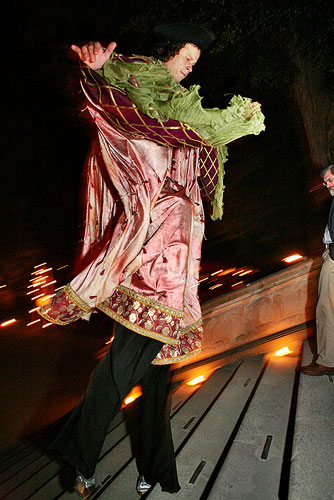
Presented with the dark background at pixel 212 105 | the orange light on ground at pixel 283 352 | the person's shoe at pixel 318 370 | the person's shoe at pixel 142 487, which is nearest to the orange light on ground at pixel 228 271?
the dark background at pixel 212 105

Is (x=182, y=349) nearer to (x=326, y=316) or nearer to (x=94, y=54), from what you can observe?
(x=94, y=54)

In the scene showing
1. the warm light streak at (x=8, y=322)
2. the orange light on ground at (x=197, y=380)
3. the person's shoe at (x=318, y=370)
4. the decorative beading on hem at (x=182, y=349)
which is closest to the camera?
the decorative beading on hem at (x=182, y=349)

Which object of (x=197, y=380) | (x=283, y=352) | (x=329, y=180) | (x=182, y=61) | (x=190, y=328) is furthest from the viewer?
(x=283, y=352)

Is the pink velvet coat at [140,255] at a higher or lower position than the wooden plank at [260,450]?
higher

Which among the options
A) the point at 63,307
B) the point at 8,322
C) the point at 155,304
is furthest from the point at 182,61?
the point at 8,322

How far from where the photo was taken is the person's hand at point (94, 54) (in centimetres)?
134

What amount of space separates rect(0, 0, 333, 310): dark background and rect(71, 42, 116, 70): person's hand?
0.52 feet

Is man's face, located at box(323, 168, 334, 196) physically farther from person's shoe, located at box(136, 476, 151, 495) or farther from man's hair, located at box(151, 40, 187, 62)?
person's shoe, located at box(136, 476, 151, 495)

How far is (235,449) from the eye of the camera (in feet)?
6.73

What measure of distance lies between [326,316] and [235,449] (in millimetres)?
1531

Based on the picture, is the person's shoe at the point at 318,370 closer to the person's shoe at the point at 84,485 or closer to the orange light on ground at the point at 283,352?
the orange light on ground at the point at 283,352

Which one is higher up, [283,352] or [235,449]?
[235,449]

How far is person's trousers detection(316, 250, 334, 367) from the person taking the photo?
2.92 m

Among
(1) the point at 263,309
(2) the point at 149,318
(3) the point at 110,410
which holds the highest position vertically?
(2) the point at 149,318
